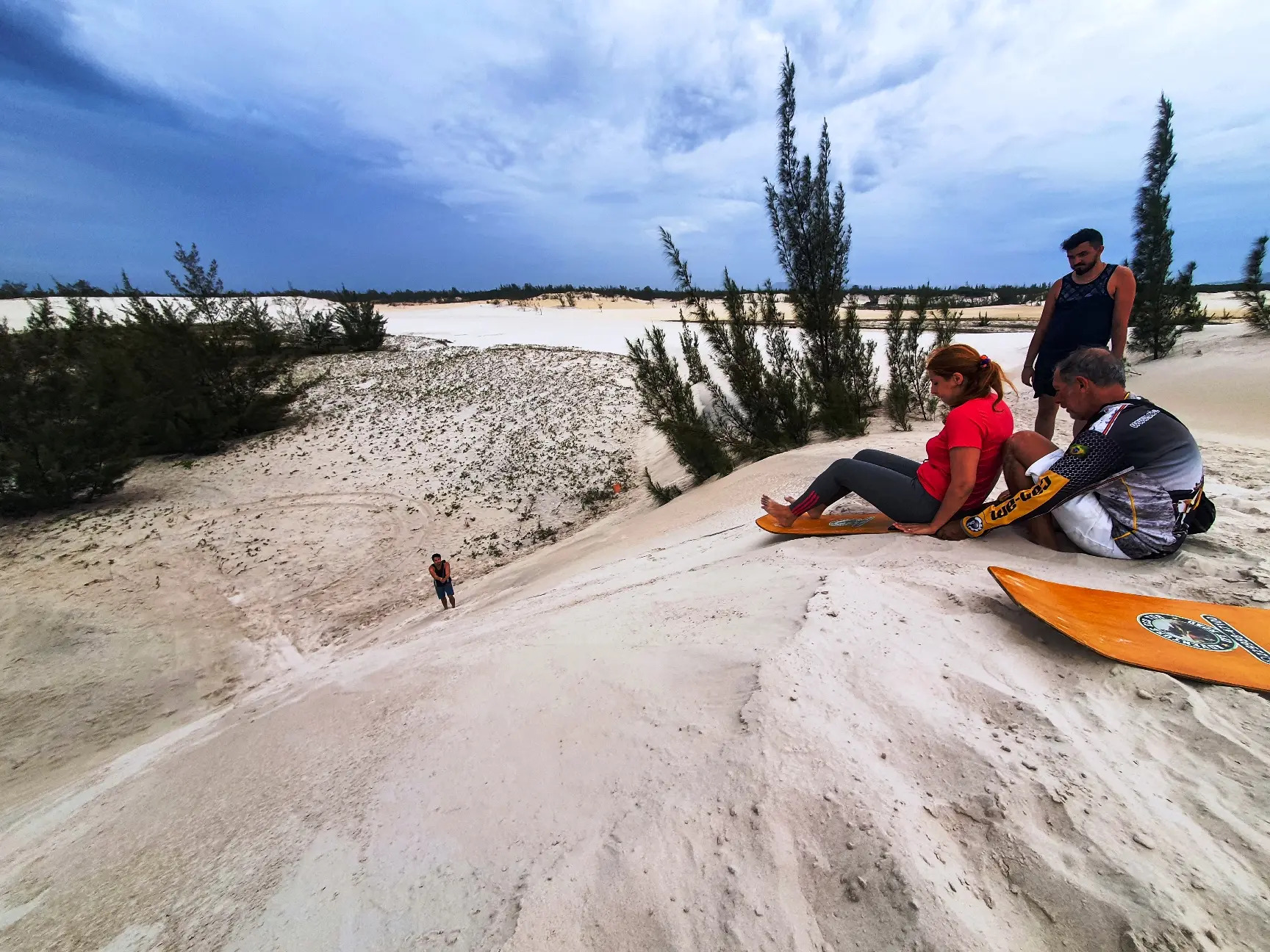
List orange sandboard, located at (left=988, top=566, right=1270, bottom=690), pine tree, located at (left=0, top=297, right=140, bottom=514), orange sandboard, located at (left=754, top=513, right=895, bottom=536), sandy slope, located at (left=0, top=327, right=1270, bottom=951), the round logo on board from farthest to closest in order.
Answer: pine tree, located at (left=0, top=297, right=140, bottom=514), orange sandboard, located at (left=754, top=513, right=895, bottom=536), the round logo on board, orange sandboard, located at (left=988, top=566, right=1270, bottom=690), sandy slope, located at (left=0, top=327, right=1270, bottom=951)

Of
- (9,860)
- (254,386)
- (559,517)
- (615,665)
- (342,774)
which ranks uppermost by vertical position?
(254,386)

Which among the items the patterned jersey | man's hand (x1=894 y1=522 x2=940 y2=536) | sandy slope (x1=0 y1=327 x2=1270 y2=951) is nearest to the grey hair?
the patterned jersey

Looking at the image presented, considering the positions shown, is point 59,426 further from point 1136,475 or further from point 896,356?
point 896,356

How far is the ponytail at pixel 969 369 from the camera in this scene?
9.25 feet

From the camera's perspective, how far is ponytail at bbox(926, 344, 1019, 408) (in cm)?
282

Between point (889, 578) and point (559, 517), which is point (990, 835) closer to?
point (889, 578)

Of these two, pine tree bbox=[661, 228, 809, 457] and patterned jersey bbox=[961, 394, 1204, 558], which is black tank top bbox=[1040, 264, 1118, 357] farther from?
pine tree bbox=[661, 228, 809, 457]

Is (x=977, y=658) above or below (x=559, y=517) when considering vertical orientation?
above

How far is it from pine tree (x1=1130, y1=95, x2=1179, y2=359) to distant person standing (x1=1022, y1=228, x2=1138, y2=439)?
271 inches

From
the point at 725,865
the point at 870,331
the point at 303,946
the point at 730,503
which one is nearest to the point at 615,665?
the point at 725,865

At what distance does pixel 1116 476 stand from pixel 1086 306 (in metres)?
1.89

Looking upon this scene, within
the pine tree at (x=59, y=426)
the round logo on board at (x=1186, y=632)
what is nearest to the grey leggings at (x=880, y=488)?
the round logo on board at (x=1186, y=632)

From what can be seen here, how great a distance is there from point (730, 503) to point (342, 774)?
410 cm

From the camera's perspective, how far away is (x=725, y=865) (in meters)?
1.24
